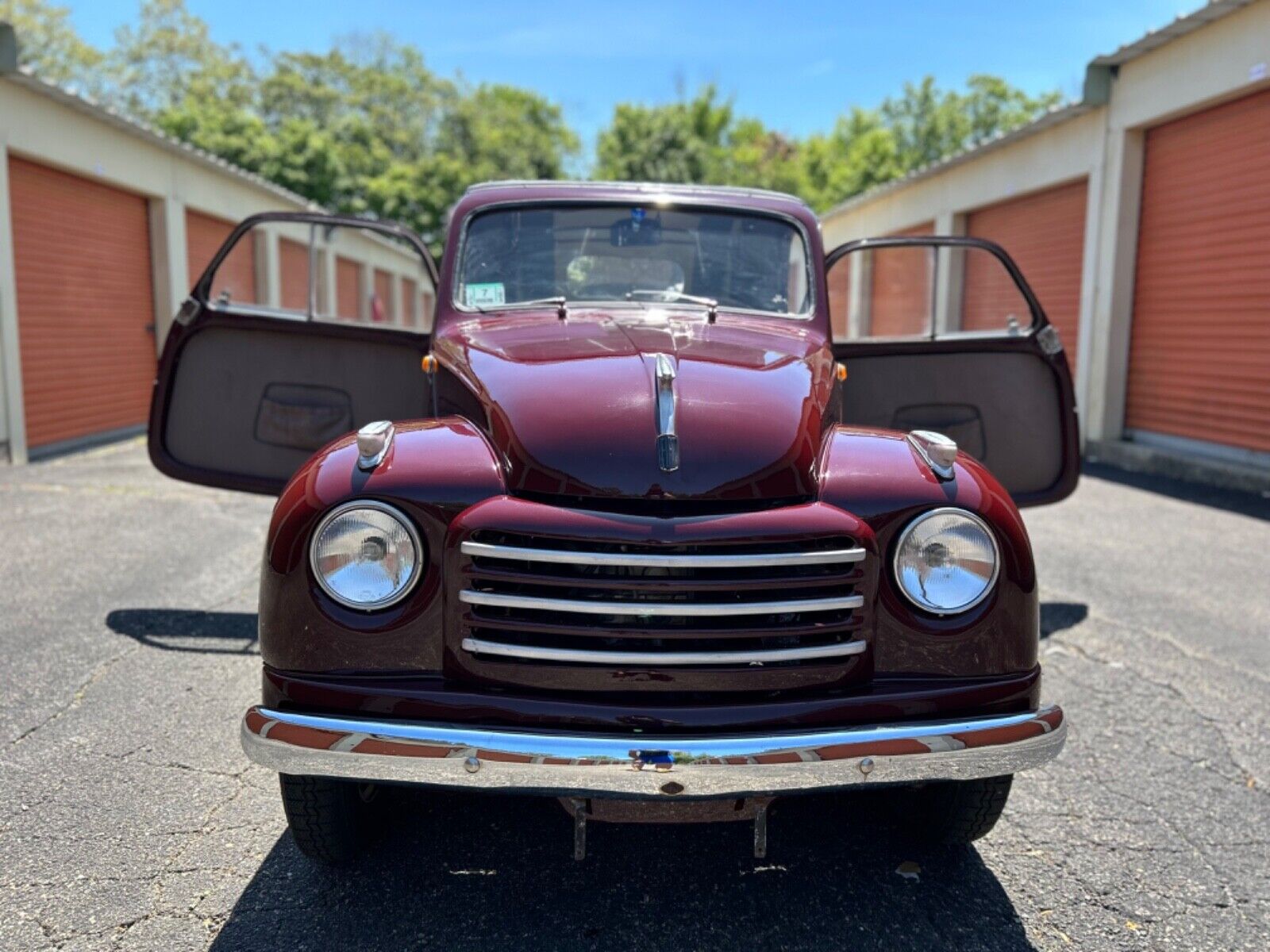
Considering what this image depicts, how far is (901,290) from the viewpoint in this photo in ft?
62.1

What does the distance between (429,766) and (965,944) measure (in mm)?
1356

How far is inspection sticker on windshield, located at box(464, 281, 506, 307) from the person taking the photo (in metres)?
3.74

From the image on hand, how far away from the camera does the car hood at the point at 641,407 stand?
94.7 inches

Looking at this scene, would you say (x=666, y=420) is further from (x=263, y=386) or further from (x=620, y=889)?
(x=263, y=386)

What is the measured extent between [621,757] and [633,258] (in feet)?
7.64

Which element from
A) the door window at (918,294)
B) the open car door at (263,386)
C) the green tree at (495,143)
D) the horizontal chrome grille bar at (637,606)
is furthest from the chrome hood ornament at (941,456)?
→ the green tree at (495,143)

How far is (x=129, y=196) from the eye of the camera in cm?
1247

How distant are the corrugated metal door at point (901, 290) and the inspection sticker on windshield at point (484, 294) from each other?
1393 cm

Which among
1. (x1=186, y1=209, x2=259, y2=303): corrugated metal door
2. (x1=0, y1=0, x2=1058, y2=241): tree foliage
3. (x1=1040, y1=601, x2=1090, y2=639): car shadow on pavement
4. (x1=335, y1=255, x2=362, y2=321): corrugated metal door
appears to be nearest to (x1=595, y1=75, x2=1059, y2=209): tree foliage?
(x1=0, y1=0, x2=1058, y2=241): tree foliage

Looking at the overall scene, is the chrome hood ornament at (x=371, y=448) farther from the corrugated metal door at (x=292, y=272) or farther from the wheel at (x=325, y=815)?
the corrugated metal door at (x=292, y=272)

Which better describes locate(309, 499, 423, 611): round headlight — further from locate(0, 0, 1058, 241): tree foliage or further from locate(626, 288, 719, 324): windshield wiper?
locate(0, 0, 1058, 241): tree foliage

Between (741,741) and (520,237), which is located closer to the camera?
(741,741)

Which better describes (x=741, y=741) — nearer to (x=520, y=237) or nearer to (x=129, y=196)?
(x=520, y=237)

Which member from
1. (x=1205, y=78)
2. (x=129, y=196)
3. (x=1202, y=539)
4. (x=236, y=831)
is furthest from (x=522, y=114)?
(x=236, y=831)
